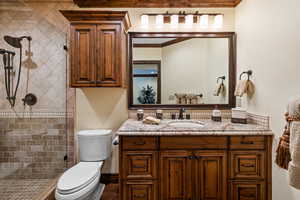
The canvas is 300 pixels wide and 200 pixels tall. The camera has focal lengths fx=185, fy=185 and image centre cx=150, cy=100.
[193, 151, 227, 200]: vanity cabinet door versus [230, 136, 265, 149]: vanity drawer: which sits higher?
[230, 136, 265, 149]: vanity drawer

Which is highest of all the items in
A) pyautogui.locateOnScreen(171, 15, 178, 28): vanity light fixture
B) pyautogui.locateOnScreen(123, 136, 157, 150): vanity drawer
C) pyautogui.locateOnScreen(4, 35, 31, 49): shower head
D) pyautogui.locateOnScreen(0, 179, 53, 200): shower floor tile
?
pyautogui.locateOnScreen(171, 15, 178, 28): vanity light fixture

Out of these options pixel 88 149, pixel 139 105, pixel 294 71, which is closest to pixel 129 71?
pixel 139 105

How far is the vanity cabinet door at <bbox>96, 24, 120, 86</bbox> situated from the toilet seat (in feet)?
3.22

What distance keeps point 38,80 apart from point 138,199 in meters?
2.08

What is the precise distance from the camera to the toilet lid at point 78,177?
1.67 metres

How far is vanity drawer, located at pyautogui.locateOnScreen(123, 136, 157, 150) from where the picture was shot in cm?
180

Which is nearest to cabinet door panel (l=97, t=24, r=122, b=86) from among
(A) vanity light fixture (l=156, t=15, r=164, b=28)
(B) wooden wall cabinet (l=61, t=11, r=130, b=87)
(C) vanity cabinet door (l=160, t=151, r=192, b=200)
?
(B) wooden wall cabinet (l=61, t=11, r=130, b=87)

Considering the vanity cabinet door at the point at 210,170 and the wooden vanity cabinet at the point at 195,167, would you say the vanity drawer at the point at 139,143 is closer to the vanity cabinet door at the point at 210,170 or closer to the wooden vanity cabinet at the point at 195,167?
the wooden vanity cabinet at the point at 195,167

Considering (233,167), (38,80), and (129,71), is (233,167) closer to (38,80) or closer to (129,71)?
(129,71)

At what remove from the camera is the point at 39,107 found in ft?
8.54

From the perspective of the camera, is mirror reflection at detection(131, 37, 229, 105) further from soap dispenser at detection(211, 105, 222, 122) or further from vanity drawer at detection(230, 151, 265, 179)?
vanity drawer at detection(230, 151, 265, 179)

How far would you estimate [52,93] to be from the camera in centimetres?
261

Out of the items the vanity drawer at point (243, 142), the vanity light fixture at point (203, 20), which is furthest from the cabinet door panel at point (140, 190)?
the vanity light fixture at point (203, 20)

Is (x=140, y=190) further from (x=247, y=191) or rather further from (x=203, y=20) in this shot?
(x=203, y=20)
